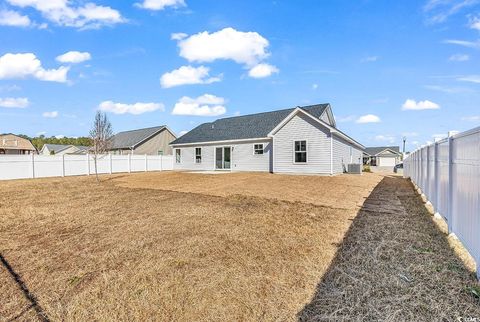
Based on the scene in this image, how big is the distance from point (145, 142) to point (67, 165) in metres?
13.6

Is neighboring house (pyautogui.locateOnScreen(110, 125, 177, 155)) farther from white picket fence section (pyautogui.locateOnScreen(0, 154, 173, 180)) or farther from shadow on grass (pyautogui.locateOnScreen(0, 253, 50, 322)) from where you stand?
shadow on grass (pyautogui.locateOnScreen(0, 253, 50, 322))

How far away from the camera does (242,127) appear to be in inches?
891

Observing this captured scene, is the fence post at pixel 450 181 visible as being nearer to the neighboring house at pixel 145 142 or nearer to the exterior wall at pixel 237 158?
the exterior wall at pixel 237 158

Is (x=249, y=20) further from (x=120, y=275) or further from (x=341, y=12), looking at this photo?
(x=120, y=275)

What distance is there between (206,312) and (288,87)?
66.7ft

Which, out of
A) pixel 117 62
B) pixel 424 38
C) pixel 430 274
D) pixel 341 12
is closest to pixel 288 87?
pixel 341 12

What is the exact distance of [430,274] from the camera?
3.31 m

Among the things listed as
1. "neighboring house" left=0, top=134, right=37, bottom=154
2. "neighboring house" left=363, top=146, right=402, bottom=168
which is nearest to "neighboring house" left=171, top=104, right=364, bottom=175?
"neighboring house" left=363, top=146, right=402, bottom=168

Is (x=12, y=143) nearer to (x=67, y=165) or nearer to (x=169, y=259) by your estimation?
(x=67, y=165)

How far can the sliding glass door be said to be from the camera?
21.7 m

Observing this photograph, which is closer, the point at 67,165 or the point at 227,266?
the point at 227,266

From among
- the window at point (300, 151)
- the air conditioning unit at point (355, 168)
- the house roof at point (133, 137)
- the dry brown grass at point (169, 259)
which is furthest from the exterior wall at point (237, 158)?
the dry brown grass at point (169, 259)

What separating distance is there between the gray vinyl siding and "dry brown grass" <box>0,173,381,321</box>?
413 inches

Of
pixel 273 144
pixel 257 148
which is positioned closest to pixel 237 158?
Answer: pixel 257 148
